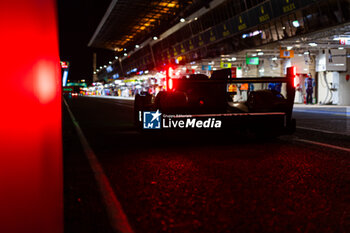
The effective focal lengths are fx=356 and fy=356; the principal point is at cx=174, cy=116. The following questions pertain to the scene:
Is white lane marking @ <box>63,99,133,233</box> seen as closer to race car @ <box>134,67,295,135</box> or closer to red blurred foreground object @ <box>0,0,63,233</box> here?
red blurred foreground object @ <box>0,0,63,233</box>

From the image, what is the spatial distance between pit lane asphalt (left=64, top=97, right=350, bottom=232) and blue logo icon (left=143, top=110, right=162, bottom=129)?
508 mm

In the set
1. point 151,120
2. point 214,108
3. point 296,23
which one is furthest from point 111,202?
point 296,23

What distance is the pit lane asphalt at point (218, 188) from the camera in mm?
2744

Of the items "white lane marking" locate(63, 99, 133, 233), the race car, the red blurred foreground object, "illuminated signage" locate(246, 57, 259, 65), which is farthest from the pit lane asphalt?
"illuminated signage" locate(246, 57, 259, 65)

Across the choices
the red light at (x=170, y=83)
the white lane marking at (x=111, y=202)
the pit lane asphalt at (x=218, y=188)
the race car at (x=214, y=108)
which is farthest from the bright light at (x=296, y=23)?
the white lane marking at (x=111, y=202)

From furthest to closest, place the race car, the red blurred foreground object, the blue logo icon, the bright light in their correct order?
1. the bright light
2. the blue logo icon
3. the race car
4. the red blurred foreground object

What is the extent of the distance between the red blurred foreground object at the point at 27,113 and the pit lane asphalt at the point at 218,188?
1.19 meters

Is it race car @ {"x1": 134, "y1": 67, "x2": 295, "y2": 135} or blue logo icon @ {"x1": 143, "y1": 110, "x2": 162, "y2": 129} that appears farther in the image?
blue logo icon @ {"x1": 143, "y1": 110, "x2": 162, "y2": 129}

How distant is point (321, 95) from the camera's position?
2706cm

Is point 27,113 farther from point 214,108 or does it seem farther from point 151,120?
point 214,108

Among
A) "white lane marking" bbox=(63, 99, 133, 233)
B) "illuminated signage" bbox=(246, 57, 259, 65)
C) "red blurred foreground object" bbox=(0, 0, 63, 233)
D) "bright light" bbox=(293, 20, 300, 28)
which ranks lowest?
"white lane marking" bbox=(63, 99, 133, 233)

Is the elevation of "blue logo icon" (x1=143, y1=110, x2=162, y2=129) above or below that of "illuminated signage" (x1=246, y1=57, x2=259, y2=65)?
below

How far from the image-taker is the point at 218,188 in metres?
3.74

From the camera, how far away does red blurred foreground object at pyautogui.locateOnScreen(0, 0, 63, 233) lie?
1419 mm
